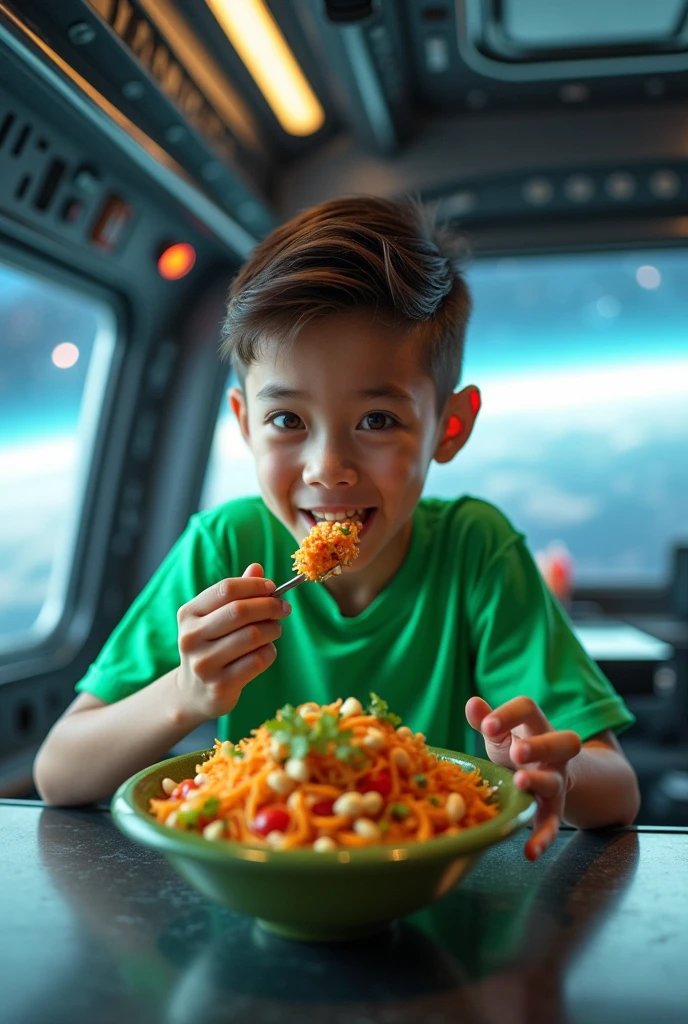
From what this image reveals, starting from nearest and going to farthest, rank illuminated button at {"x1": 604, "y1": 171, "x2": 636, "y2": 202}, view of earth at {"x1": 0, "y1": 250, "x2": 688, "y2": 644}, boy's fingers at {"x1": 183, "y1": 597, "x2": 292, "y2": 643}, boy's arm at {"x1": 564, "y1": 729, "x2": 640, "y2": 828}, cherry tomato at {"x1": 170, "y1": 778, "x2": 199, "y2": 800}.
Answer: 1. cherry tomato at {"x1": 170, "y1": 778, "x2": 199, "y2": 800}
2. boy's fingers at {"x1": 183, "y1": 597, "x2": 292, "y2": 643}
3. boy's arm at {"x1": 564, "y1": 729, "x2": 640, "y2": 828}
4. illuminated button at {"x1": 604, "y1": 171, "x2": 636, "y2": 202}
5. view of earth at {"x1": 0, "y1": 250, "x2": 688, "y2": 644}

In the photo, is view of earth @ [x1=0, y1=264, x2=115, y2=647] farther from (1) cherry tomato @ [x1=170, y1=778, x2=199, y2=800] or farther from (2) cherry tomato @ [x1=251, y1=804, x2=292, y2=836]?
(2) cherry tomato @ [x1=251, y1=804, x2=292, y2=836]

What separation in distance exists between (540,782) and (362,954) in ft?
0.86

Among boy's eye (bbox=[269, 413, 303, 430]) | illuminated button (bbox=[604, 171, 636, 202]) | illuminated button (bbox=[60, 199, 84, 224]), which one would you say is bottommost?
boy's eye (bbox=[269, 413, 303, 430])

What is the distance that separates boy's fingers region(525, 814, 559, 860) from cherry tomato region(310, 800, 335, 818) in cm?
24

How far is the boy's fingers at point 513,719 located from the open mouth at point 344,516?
44 centimetres

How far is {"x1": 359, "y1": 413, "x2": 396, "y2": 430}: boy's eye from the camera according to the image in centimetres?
142

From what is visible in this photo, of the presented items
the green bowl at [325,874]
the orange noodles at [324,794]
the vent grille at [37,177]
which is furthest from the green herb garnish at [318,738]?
the vent grille at [37,177]

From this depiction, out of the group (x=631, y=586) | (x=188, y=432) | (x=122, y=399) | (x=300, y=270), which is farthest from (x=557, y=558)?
(x=300, y=270)

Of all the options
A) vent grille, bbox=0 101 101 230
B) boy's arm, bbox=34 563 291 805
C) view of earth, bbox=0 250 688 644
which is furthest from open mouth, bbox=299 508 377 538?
view of earth, bbox=0 250 688 644

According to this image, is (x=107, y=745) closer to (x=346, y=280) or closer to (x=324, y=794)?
(x=324, y=794)

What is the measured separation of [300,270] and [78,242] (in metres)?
1.50

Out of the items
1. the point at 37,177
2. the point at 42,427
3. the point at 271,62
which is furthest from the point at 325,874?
the point at 42,427

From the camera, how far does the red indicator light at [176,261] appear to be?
10.7ft

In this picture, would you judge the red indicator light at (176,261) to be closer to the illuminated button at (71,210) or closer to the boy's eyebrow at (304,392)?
the illuminated button at (71,210)
